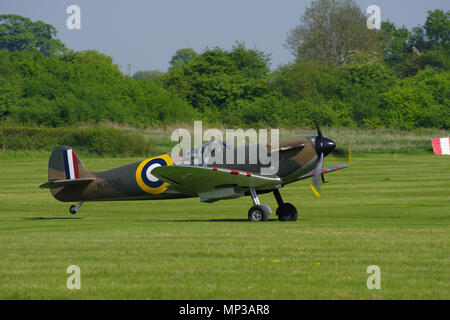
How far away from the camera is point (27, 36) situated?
445 ft

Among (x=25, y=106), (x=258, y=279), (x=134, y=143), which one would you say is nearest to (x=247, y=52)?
(x=25, y=106)

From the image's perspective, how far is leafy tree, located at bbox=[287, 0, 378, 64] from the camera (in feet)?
338

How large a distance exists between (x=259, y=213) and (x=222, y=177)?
132 cm

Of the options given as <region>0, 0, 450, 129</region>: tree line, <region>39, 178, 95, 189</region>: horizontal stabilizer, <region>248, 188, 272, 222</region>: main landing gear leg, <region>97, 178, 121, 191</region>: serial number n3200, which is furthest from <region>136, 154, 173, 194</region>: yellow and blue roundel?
<region>0, 0, 450, 129</region>: tree line

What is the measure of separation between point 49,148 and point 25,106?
1256 centimetres

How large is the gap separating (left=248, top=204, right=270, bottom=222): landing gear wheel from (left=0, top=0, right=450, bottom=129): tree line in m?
43.2

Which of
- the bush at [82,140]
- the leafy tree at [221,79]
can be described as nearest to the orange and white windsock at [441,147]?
the bush at [82,140]

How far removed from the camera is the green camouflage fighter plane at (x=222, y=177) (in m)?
17.0

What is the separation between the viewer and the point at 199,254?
36.1 feet

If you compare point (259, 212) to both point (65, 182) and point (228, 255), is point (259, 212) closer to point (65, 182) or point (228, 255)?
point (65, 182)

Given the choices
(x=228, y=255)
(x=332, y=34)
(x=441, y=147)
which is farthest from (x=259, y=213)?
(x=332, y=34)

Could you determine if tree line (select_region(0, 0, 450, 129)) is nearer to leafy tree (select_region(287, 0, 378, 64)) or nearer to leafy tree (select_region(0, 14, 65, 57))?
leafy tree (select_region(287, 0, 378, 64))
